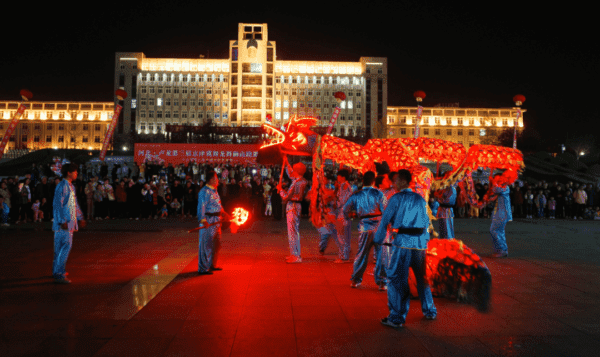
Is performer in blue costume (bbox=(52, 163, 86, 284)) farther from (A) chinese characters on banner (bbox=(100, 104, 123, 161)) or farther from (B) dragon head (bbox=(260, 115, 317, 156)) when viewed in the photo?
(A) chinese characters on banner (bbox=(100, 104, 123, 161))

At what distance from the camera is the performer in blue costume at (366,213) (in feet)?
19.3

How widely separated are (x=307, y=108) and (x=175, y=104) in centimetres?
2636

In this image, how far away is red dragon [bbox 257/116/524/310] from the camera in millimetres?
5086

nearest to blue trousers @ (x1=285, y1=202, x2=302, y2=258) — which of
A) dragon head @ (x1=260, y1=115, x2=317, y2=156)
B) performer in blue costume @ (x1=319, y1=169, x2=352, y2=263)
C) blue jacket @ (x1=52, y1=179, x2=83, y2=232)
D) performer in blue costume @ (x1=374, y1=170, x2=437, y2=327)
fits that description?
performer in blue costume @ (x1=319, y1=169, x2=352, y2=263)

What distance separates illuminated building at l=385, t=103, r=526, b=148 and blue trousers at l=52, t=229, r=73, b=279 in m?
85.5

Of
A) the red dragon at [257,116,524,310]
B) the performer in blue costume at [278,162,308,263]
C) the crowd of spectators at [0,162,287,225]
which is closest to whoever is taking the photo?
the red dragon at [257,116,524,310]

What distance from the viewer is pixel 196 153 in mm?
28812

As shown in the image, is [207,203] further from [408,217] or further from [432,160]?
[432,160]

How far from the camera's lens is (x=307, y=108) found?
8388cm

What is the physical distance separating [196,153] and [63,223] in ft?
75.9

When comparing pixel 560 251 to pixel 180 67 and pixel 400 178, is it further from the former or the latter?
pixel 180 67

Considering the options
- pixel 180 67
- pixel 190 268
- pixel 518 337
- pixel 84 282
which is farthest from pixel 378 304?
pixel 180 67

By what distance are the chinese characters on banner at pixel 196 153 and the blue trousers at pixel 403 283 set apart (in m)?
24.0

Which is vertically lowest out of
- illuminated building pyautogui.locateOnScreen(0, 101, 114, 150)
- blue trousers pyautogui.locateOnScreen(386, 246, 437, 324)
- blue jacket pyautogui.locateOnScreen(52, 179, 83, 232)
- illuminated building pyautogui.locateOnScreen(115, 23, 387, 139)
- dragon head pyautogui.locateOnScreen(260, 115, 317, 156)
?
blue trousers pyautogui.locateOnScreen(386, 246, 437, 324)
